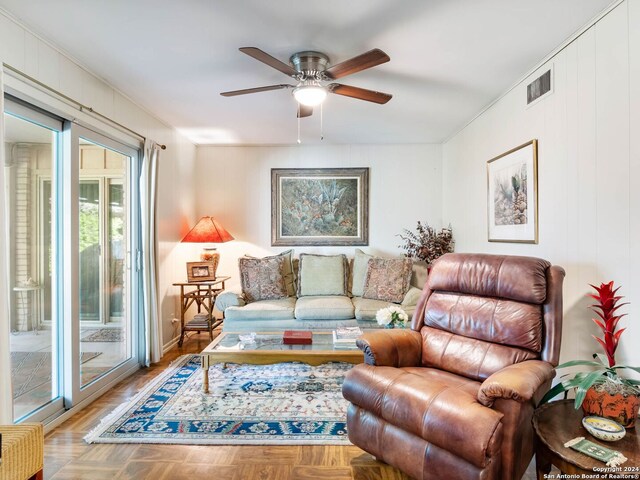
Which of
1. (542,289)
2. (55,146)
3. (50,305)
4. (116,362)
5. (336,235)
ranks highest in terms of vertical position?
(55,146)

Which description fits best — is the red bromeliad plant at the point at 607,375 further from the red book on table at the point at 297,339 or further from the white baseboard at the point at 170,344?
the white baseboard at the point at 170,344

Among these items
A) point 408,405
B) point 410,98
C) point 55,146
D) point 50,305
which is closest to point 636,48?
point 410,98

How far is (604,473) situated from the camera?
1.17m

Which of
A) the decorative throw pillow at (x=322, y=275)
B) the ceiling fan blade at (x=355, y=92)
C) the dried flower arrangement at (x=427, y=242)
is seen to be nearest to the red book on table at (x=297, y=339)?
the decorative throw pillow at (x=322, y=275)

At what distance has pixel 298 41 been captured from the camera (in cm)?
225

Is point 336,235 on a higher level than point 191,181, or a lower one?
lower

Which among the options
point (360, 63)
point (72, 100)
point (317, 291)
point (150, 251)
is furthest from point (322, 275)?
point (72, 100)

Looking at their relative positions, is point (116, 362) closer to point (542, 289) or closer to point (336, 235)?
point (336, 235)

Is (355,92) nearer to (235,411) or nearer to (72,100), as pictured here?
(72,100)

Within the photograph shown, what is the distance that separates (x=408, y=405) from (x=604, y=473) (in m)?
0.72

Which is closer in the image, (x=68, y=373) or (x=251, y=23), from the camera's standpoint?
(x=251, y=23)

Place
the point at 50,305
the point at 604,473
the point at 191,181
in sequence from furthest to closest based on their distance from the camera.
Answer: the point at 191,181 < the point at 50,305 < the point at 604,473

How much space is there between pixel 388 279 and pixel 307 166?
192cm

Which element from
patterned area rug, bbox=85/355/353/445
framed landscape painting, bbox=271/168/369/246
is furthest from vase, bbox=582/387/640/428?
framed landscape painting, bbox=271/168/369/246
